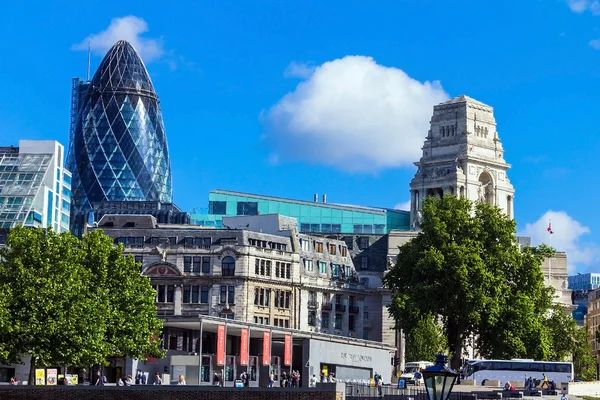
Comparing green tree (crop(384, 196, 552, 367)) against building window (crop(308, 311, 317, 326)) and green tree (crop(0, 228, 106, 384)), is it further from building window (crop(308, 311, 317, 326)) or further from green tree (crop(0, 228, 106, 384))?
green tree (crop(0, 228, 106, 384))

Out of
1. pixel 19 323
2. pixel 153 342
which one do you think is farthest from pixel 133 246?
pixel 19 323

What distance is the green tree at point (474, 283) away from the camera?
136875 millimetres

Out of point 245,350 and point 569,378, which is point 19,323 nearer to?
point 245,350

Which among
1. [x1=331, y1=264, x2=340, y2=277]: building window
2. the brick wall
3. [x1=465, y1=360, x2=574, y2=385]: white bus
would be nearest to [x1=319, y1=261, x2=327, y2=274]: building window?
[x1=331, y1=264, x2=340, y2=277]: building window

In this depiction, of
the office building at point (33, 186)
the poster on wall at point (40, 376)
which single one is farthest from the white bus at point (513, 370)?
the office building at point (33, 186)

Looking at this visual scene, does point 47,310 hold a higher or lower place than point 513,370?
higher

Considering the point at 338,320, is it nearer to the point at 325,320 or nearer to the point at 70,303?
the point at 325,320

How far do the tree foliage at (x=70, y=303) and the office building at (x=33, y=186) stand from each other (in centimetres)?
6943

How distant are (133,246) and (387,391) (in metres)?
69.5

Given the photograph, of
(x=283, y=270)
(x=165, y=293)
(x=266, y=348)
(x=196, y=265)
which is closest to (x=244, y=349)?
(x=266, y=348)

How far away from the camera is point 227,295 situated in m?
158

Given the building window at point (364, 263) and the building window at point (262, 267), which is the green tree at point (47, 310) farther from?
the building window at point (364, 263)

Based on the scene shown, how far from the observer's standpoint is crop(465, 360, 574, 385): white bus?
425 ft

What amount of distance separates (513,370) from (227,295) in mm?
39413
